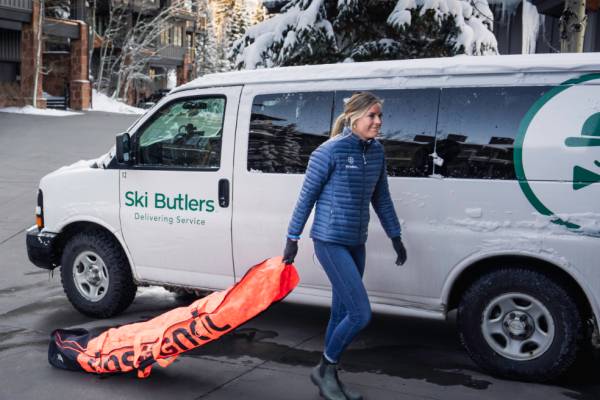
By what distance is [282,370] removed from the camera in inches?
170

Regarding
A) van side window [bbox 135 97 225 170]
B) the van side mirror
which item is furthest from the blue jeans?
the van side mirror

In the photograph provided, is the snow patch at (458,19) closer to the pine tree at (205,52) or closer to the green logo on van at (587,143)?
the green logo on van at (587,143)

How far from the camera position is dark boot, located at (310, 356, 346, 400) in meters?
3.70

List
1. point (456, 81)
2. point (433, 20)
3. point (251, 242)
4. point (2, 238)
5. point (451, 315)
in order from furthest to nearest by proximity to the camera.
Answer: point (433, 20)
point (2, 238)
point (451, 315)
point (251, 242)
point (456, 81)

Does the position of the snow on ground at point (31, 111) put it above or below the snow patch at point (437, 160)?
above

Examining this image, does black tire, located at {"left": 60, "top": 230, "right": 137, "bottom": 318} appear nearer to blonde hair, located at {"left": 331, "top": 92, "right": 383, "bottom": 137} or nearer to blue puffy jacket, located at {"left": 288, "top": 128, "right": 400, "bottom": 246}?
blue puffy jacket, located at {"left": 288, "top": 128, "right": 400, "bottom": 246}

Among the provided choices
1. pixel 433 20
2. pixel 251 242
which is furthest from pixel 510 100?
pixel 433 20

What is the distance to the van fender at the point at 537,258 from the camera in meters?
3.76

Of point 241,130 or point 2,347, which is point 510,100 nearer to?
point 241,130

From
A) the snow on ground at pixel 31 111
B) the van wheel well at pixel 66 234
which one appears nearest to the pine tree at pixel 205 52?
the snow on ground at pixel 31 111

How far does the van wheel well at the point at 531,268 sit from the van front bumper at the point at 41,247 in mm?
3636

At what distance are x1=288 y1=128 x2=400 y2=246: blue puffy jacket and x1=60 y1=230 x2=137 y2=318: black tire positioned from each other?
7.64ft

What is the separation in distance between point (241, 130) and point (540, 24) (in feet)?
34.4

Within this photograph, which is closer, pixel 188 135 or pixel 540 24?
pixel 188 135
